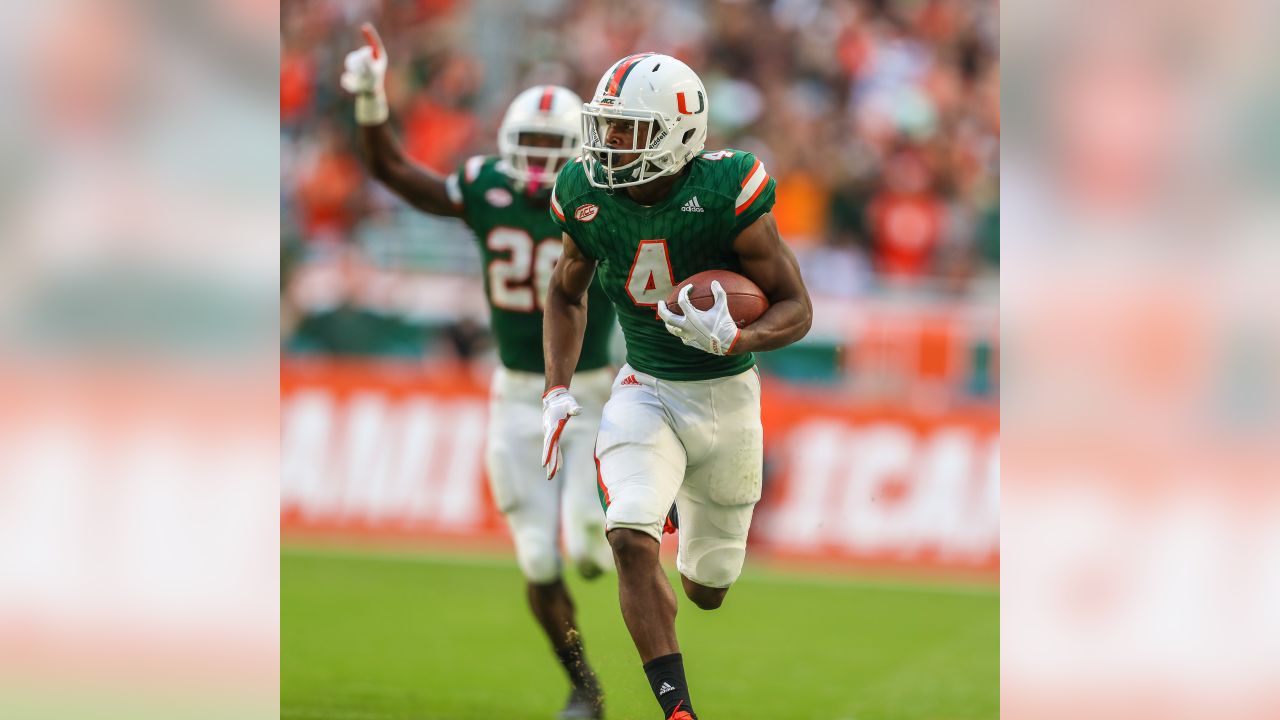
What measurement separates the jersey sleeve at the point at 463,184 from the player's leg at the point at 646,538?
1.83 meters

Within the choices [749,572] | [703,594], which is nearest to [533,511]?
[703,594]

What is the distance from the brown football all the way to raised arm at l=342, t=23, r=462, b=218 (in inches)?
75.6

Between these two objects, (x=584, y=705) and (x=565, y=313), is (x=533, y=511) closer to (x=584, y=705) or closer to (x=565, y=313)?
(x=584, y=705)

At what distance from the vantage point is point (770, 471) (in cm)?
1050

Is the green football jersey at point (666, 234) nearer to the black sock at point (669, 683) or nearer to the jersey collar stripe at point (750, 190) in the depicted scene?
the jersey collar stripe at point (750, 190)

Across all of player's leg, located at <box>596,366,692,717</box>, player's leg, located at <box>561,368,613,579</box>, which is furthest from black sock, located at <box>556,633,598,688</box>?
player's leg, located at <box>596,366,692,717</box>

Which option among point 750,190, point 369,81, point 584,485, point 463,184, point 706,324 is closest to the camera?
point 706,324

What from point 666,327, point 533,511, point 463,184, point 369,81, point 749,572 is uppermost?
point 369,81

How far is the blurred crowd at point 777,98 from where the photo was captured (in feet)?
41.7

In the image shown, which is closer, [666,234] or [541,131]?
[666,234]

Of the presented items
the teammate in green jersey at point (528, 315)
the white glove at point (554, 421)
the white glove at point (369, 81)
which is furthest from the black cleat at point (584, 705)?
the white glove at point (369, 81)

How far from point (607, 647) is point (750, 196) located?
2552 mm
